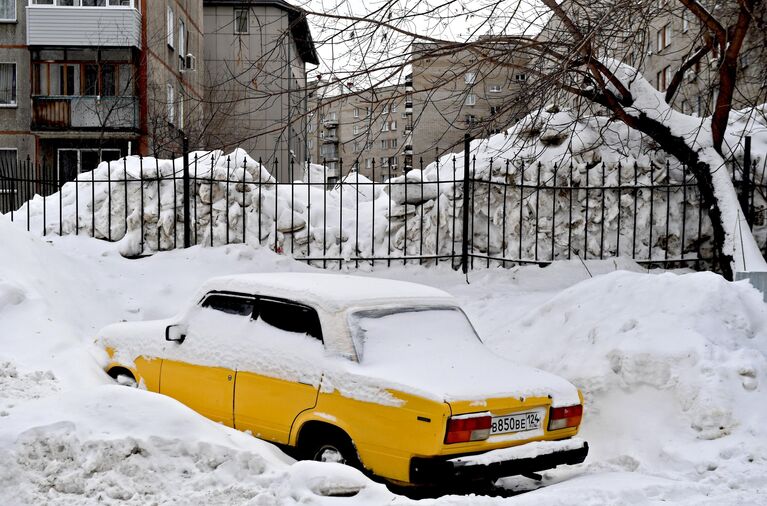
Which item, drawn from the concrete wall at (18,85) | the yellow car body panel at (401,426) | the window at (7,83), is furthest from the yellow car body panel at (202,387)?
the window at (7,83)

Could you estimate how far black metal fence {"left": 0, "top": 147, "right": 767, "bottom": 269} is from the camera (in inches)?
460

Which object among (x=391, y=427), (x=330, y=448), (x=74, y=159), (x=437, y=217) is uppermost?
(x=74, y=159)

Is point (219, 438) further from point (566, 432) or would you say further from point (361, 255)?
point (361, 255)

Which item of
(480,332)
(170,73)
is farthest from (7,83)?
(480,332)

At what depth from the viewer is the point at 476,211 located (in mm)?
12219

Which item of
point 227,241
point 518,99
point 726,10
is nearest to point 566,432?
point 518,99

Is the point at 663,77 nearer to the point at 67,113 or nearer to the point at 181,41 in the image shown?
the point at 181,41

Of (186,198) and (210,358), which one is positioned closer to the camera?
(210,358)

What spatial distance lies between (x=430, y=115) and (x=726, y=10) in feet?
129

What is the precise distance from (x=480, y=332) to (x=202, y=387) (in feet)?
13.2

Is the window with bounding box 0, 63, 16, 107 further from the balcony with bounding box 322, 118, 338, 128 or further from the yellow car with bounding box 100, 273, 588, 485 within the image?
the yellow car with bounding box 100, 273, 588, 485

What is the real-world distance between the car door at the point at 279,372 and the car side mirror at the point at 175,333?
0.78 m

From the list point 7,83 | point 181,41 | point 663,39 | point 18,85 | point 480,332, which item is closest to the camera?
point 480,332

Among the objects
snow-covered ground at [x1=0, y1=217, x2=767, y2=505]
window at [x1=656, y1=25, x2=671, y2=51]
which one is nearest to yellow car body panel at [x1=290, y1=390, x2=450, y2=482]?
snow-covered ground at [x1=0, y1=217, x2=767, y2=505]
